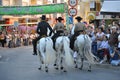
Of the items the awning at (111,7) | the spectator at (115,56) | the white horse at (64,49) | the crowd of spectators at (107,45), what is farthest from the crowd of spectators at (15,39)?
the white horse at (64,49)

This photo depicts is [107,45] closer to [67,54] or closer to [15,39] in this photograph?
[67,54]

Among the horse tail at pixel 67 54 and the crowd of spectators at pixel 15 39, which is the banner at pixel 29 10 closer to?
the crowd of spectators at pixel 15 39

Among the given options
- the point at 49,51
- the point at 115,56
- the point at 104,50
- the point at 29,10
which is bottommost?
the point at 115,56

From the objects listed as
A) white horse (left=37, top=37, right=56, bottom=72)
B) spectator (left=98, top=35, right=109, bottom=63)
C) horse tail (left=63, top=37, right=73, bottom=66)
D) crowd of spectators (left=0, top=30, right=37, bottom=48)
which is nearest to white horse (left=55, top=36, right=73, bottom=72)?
horse tail (left=63, top=37, right=73, bottom=66)

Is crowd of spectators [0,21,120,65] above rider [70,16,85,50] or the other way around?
the other way around

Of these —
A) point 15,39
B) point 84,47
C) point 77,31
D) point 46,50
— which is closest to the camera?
point 46,50

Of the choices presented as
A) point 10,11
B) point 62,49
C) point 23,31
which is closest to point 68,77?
point 62,49

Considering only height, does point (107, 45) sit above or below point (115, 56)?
above

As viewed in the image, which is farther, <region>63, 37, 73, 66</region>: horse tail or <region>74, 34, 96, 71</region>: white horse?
<region>74, 34, 96, 71</region>: white horse

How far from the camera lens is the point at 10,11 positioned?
49500mm

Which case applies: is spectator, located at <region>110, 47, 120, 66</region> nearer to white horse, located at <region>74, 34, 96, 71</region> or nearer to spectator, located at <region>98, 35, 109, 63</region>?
spectator, located at <region>98, 35, 109, 63</region>

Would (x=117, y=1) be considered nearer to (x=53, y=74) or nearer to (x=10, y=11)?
(x=53, y=74)

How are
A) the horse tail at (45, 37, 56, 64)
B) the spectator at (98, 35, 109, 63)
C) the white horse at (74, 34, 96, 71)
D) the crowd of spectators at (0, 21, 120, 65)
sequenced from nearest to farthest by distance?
1. the horse tail at (45, 37, 56, 64)
2. the white horse at (74, 34, 96, 71)
3. the crowd of spectators at (0, 21, 120, 65)
4. the spectator at (98, 35, 109, 63)

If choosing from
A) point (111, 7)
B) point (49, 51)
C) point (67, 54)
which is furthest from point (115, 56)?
point (49, 51)
